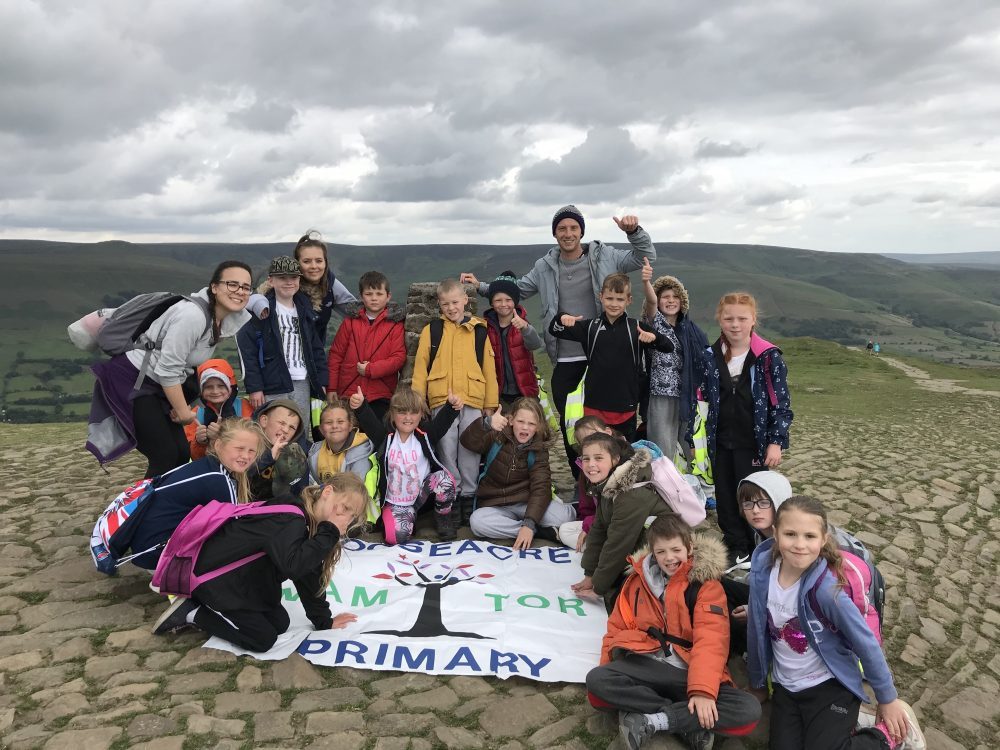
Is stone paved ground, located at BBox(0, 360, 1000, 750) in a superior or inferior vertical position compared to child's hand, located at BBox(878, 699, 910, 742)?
inferior

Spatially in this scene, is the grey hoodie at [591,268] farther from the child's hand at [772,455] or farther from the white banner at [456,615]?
the white banner at [456,615]

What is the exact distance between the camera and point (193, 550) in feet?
16.2

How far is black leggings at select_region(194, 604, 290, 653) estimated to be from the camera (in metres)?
4.99

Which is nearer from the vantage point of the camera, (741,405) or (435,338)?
(741,405)

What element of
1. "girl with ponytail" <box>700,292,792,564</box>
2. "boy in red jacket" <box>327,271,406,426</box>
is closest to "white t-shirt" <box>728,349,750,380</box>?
"girl with ponytail" <box>700,292,792,564</box>

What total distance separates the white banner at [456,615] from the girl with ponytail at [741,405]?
1.85 metres

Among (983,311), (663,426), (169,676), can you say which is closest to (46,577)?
(169,676)

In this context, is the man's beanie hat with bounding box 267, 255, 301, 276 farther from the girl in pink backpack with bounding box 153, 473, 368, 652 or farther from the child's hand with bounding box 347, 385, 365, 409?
the girl in pink backpack with bounding box 153, 473, 368, 652

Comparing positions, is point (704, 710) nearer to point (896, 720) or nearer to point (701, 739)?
point (701, 739)

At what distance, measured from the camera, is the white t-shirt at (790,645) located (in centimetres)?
418

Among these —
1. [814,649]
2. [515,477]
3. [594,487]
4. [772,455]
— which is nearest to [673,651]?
[814,649]

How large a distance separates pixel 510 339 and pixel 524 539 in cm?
267

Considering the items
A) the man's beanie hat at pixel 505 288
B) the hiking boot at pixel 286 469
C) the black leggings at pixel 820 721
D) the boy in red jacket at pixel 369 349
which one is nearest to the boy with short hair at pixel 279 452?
the hiking boot at pixel 286 469

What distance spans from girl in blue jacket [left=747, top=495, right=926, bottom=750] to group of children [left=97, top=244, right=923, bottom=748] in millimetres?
13
